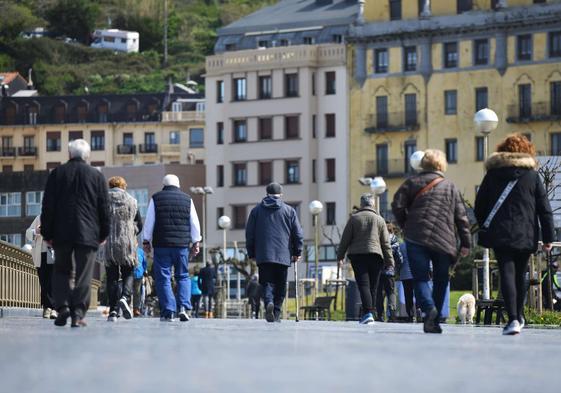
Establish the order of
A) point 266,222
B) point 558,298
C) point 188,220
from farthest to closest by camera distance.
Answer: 1. point 558,298
2. point 266,222
3. point 188,220

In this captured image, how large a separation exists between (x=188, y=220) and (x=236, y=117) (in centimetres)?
9291

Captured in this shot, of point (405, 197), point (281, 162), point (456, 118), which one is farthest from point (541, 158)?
point (281, 162)

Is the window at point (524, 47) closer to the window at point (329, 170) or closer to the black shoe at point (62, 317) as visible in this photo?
the window at point (329, 170)

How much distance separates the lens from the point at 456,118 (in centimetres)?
10875

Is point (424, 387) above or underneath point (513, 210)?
underneath

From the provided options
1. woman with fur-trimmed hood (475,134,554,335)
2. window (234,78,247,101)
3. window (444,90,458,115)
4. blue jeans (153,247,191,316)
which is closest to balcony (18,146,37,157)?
window (234,78,247,101)

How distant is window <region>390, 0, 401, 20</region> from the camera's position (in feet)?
364

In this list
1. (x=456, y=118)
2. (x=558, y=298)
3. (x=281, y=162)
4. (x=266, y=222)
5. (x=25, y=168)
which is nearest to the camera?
(x=266, y=222)

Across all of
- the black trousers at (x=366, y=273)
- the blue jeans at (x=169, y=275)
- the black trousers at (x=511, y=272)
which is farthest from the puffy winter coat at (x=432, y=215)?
the black trousers at (x=366, y=273)

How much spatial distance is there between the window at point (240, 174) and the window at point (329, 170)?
5234mm

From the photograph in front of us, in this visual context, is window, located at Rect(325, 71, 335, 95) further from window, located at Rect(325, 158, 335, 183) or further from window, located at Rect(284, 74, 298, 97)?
window, located at Rect(325, 158, 335, 183)

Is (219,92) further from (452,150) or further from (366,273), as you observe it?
(366,273)

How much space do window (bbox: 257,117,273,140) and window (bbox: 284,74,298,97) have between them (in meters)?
1.71

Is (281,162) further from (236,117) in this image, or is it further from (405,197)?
(405,197)
